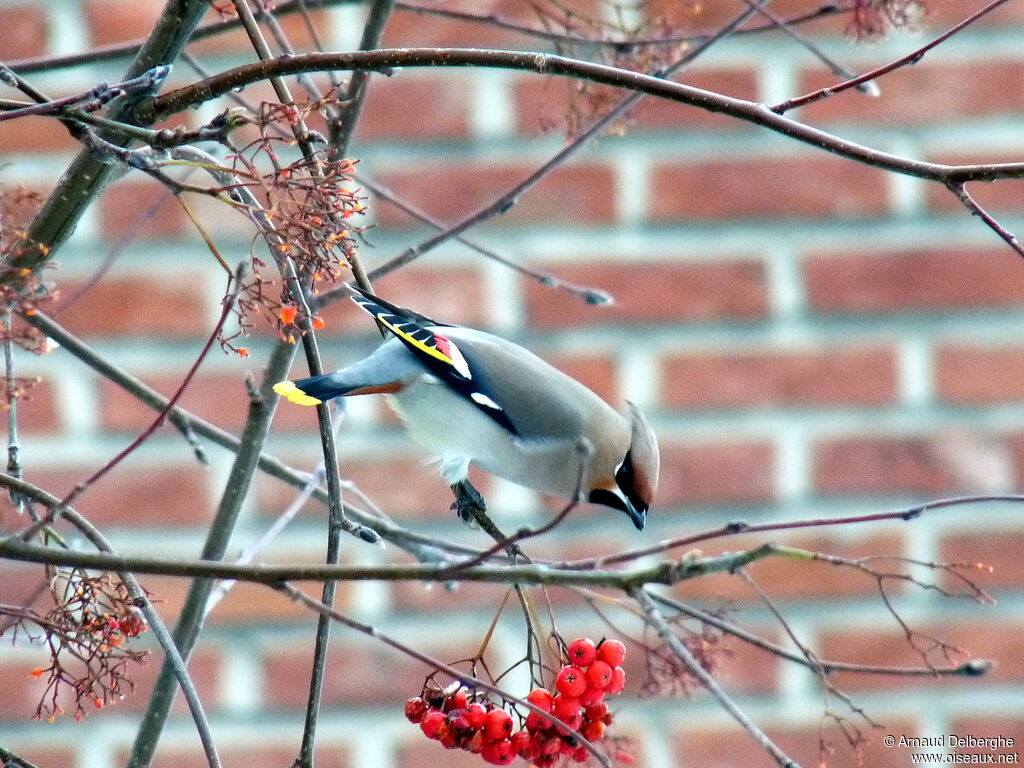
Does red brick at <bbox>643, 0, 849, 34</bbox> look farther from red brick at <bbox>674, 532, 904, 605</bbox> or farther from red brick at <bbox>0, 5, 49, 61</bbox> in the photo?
red brick at <bbox>0, 5, 49, 61</bbox>

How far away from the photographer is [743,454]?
4.22 feet

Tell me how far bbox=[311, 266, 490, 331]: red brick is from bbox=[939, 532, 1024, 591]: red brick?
541 millimetres

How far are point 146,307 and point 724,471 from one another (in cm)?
62

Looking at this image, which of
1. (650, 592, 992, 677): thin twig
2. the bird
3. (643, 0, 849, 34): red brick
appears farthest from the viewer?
(643, 0, 849, 34): red brick

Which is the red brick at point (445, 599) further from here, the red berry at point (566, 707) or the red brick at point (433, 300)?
the red berry at point (566, 707)

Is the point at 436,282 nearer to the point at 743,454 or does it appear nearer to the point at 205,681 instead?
the point at 743,454

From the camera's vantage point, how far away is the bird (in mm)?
1033

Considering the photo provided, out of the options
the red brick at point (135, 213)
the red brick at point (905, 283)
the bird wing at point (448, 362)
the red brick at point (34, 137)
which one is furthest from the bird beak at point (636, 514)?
the red brick at point (34, 137)

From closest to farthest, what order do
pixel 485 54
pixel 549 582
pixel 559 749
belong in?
1. pixel 549 582
2. pixel 485 54
3. pixel 559 749

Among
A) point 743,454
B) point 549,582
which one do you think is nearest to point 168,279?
point 743,454

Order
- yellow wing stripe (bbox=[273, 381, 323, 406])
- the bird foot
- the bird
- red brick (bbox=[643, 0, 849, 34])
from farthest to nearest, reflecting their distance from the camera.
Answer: red brick (bbox=[643, 0, 849, 34])
the bird
the bird foot
yellow wing stripe (bbox=[273, 381, 323, 406])

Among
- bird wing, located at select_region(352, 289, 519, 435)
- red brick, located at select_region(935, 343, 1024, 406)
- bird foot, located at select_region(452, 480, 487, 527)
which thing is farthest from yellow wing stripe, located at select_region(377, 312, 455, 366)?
red brick, located at select_region(935, 343, 1024, 406)

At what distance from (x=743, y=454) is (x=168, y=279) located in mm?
622

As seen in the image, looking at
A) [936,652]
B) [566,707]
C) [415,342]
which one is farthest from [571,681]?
[936,652]
